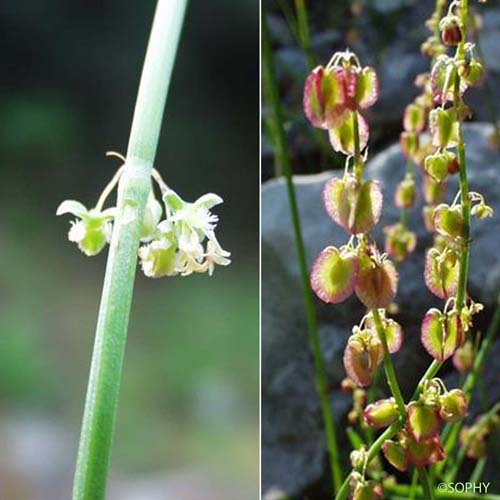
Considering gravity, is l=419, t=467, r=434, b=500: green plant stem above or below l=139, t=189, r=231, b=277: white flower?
below

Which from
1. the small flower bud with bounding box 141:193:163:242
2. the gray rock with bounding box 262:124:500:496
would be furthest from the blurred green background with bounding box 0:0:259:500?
the small flower bud with bounding box 141:193:163:242

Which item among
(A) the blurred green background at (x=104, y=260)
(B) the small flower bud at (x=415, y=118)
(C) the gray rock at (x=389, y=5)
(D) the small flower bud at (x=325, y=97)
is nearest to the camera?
(D) the small flower bud at (x=325, y=97)

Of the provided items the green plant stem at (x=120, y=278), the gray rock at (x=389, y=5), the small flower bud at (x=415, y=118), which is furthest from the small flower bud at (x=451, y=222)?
the gray rock at (x=389, y=5)

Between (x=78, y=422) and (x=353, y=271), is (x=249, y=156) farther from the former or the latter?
(x=353, y=271)

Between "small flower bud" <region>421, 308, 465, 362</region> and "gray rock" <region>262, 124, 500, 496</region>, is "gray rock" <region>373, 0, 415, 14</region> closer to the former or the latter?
"gray rock" <region>262, 124, 500, 496</region>

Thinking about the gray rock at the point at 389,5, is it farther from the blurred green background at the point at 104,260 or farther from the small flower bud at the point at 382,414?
the small flower bud at the point at 382,414

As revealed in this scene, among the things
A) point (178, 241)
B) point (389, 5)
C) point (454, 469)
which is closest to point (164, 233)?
point (178, 241)

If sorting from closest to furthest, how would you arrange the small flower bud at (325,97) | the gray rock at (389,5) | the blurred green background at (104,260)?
1. the small flower bud at (325,97)
2. the blurred green background at (104,260)
3. the gray rock at (389,5)

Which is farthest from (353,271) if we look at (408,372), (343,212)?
(408,372)
